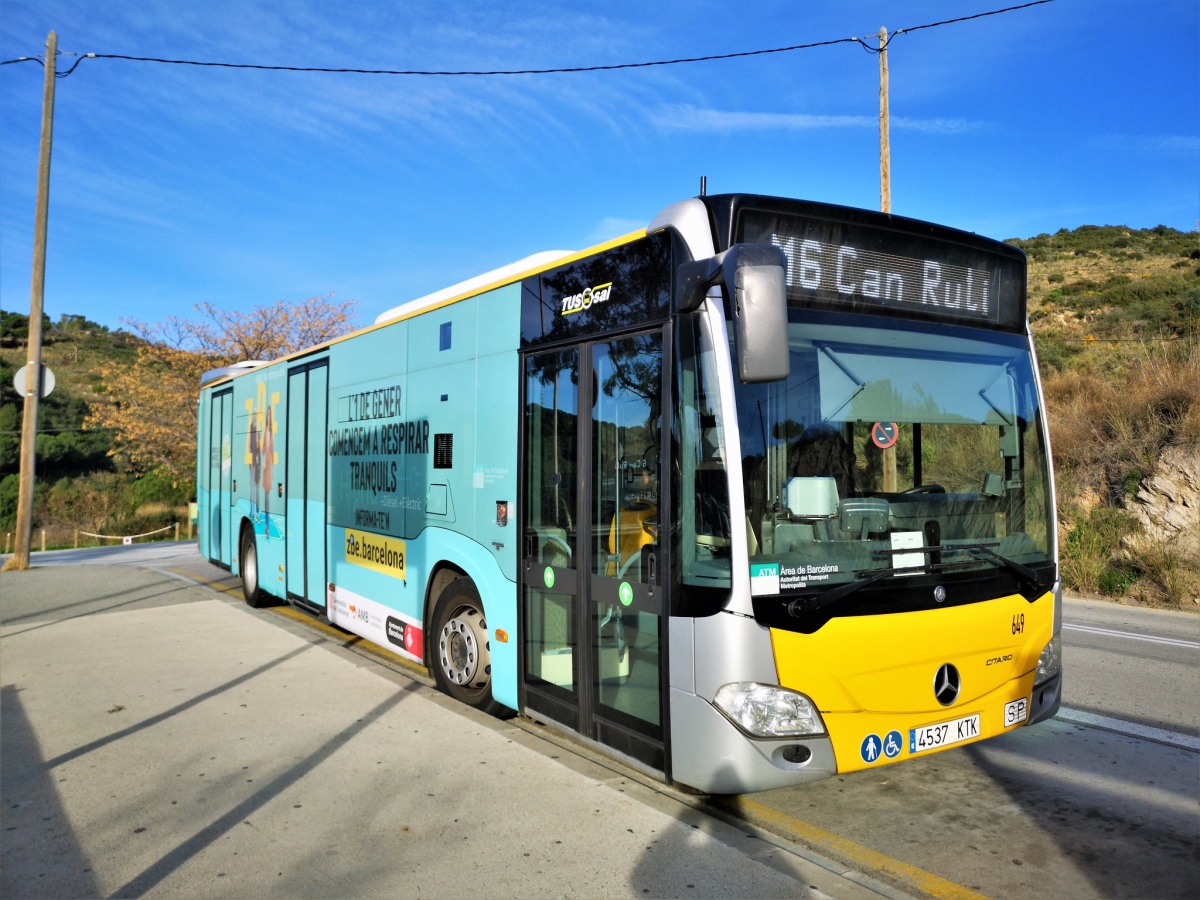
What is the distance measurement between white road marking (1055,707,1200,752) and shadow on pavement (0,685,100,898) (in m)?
5.88

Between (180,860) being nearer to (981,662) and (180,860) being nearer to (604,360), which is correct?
(604,360)

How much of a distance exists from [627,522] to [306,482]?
5757 millimetres

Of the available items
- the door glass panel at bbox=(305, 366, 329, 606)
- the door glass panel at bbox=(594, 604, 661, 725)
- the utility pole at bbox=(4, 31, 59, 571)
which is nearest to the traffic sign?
the utility pole at bbox=(4, 31, 59, 571)

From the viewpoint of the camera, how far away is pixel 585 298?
209 inches

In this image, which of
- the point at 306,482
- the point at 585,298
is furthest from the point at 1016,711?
the point at 306,482

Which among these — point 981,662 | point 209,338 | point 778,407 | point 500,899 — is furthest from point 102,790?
point 209,338

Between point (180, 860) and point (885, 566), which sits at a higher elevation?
point (885, 566)

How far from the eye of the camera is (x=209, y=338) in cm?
3762

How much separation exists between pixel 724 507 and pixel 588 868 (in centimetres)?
167

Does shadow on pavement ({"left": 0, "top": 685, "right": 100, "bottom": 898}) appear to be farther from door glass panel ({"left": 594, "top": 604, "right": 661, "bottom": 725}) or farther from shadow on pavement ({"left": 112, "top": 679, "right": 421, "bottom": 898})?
door glass panel ({"left": 594, "top": 604, "right": 661, "bottom": 725})

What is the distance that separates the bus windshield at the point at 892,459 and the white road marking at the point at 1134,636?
552 centimetres

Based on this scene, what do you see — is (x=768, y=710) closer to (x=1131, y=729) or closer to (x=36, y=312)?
Result: (x=1131, y=729)

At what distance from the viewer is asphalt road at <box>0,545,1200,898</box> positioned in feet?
12.9

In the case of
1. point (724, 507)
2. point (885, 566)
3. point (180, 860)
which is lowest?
point (180, 860)
